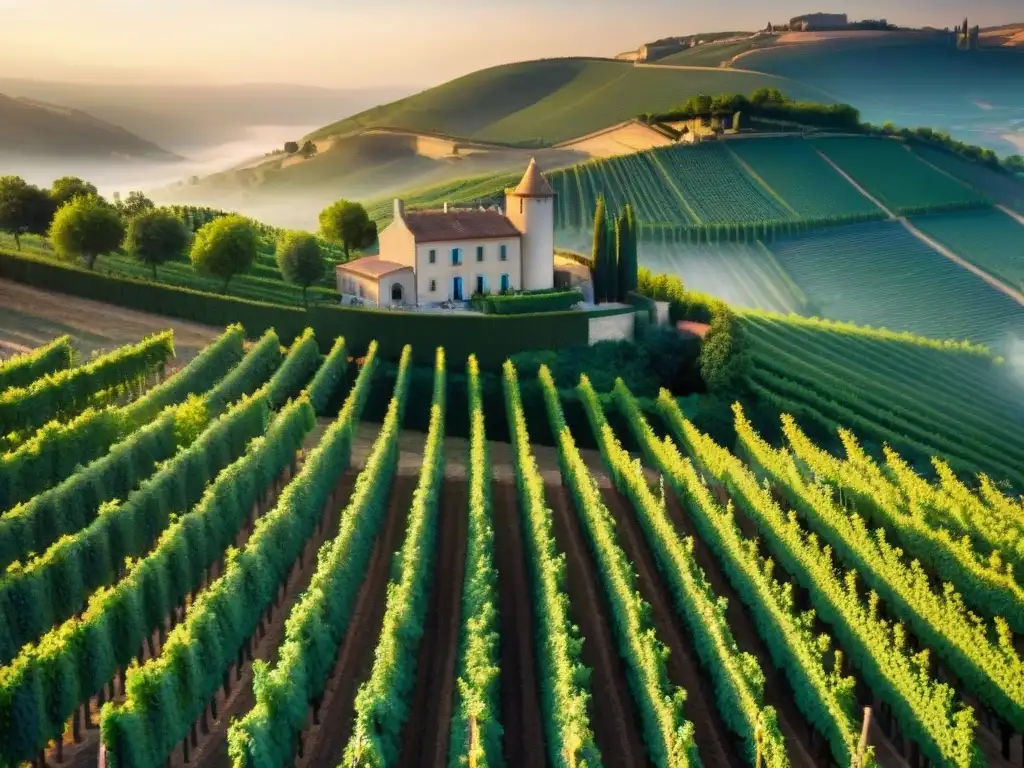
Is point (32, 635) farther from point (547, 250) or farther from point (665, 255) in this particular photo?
point (665, 255)

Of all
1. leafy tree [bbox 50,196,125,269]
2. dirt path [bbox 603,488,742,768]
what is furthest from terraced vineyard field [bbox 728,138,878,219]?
dirt path [bbox 603,488,742,768]

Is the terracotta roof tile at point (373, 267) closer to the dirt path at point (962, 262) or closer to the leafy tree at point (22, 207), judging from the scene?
the leafy tree at point (22, 207)

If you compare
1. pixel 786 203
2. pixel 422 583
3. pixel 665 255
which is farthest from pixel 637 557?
pixel 786 203

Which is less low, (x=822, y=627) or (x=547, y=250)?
(x=547, y=250)

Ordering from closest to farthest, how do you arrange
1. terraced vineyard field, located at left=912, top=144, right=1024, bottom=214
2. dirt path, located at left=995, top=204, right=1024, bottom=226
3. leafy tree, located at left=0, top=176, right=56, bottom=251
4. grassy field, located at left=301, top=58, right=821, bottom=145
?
leafy tree, located at left=0, top=176, right=56, bottom=251, dirt path, located at left=995, top=204, right=1024, bottom=226, terraced vineyard field, located at left=912, top=144, right=1024, bottom=214, grassy field, located at left=301, top=58, right=821, bottom=145

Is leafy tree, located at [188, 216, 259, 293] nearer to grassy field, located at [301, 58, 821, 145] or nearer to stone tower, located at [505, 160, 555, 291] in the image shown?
stone tower, located at [505, 160, 555, 291]
